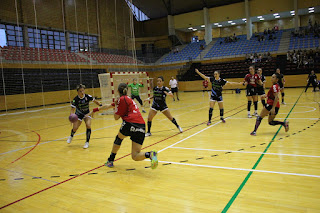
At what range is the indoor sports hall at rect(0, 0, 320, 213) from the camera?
3.96 meters

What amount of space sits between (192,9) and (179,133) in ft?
109

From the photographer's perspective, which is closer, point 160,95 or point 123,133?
point 123,133

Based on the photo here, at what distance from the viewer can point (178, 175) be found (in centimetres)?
478

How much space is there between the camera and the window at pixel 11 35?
2005 cm

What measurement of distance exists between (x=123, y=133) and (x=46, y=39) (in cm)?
2210

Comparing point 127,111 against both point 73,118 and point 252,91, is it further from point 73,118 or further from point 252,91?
point 252,91

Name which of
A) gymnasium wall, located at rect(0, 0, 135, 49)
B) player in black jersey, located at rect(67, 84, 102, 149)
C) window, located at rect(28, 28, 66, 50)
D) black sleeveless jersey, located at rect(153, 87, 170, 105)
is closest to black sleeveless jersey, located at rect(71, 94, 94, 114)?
player in black jersey, located at rect(67, 84, 102, 149)

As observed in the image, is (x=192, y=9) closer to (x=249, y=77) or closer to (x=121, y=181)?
(x=249, y=77)

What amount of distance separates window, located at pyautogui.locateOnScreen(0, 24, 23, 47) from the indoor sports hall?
0.08 metres

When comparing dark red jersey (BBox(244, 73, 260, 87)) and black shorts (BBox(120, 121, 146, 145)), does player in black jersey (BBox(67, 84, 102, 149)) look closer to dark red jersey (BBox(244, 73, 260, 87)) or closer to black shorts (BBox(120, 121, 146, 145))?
black shorts (BBox(120, 121, 146, 145))

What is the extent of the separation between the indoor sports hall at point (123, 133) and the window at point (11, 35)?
0.08m

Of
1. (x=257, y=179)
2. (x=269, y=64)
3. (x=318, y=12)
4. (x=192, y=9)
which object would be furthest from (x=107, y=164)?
(x=318, y=12)

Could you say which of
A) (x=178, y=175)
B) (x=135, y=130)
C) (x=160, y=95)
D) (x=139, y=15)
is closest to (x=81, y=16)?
(x=139, y=15)

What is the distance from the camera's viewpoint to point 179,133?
8.59 metres
